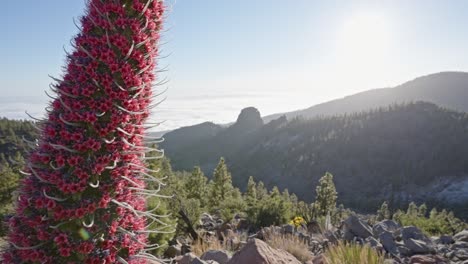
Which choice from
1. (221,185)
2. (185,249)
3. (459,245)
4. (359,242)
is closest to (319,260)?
(359,242)

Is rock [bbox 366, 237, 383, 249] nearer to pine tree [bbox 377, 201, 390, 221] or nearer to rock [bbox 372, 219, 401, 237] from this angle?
rock [bbox 372, 219, 401, 237]

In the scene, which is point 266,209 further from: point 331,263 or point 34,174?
point 34,174

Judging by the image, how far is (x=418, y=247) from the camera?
999cm

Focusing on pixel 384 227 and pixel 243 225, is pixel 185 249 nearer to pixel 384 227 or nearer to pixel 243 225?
pixel 384 227

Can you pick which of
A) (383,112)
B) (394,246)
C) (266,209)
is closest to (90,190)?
(394,246)

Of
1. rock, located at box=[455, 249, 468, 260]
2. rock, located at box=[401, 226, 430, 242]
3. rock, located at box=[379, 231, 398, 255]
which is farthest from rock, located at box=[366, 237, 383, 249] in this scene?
rock, located at box=[401, 226, 430, 242]

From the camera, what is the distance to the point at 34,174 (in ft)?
13.1

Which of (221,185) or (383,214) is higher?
(221,185)

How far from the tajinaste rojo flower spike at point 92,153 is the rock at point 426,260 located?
7106mm

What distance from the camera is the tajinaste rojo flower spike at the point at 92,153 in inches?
151

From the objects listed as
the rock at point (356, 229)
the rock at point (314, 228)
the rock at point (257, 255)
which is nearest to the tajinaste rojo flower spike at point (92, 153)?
the rock at point (257, 255)

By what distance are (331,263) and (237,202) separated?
60.3 ft

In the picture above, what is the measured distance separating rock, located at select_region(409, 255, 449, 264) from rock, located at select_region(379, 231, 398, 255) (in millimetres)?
801

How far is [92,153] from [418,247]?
9012 millimetres
